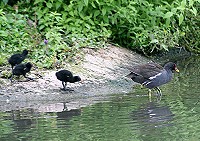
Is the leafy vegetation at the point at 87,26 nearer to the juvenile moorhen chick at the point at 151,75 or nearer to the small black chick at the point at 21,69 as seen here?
the small black chick at the point at 21,69

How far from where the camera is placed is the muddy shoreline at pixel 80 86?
11940 millimetres

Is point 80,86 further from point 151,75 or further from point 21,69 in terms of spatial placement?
point 151,75

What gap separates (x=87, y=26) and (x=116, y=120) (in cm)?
626

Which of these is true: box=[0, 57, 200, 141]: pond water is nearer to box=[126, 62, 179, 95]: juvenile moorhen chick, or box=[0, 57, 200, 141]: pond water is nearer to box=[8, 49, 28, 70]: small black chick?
box=[126, 62, 179, 95]: juvenile moorhen chick

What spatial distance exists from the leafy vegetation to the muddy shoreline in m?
0.49

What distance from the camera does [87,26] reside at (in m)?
15.9

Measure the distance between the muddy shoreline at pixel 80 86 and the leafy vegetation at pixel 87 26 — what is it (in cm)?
49

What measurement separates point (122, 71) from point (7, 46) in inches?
101

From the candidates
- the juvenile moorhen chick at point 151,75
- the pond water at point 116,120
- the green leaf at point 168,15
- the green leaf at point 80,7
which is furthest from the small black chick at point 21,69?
the green leaf at point 168,15

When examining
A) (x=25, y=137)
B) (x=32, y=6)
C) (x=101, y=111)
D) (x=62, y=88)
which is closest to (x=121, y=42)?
(x=32, y=6)

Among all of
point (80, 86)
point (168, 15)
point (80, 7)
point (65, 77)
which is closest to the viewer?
point (65, 77)

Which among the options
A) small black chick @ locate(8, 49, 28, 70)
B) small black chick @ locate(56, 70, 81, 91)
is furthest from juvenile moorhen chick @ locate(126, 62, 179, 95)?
small black chick @ locate(8, 49, 28, 70)

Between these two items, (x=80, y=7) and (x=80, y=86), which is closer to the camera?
(x=80, y=86)

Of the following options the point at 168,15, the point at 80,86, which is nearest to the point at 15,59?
the point at 80,86
